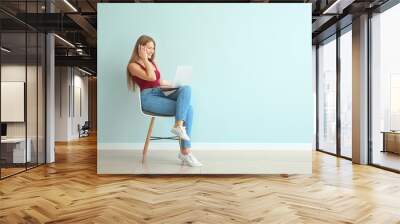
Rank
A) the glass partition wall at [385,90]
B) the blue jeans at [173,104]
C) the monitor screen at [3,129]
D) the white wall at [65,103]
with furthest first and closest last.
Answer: the white wall at [65,103] → the glass partition wall at [385,90] → the monitor screen at [3,129] → the blue jeans at [173,104]

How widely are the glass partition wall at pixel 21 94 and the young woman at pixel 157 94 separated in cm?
203

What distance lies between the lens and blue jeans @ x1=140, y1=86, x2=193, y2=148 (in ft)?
19.8

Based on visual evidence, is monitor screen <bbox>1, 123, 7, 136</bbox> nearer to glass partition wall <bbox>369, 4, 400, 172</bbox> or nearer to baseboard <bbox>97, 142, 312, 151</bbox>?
baseboard <bbox>97, 142, 312, 151</bbox>

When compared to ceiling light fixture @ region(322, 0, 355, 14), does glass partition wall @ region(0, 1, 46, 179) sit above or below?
below

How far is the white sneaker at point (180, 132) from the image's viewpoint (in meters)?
6.02

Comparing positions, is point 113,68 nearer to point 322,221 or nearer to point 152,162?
point 152,162

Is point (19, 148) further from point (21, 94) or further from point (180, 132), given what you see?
point (180, 132)

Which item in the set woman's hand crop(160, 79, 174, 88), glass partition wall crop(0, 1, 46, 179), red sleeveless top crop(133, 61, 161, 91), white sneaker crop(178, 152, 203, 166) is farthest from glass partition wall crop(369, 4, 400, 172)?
glass partition wall crop(0, 1, 46, 179)

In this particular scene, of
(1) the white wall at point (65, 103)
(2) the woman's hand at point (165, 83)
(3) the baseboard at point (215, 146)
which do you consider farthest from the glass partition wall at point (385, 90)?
(1) the white wall at point (65, 103)

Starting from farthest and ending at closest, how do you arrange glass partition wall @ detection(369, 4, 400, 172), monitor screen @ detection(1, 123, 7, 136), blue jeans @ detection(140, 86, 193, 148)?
glass partition wall @ detection(369, 4, 400, 172) → monitor screen @ detection(1, 123, 7, 136) → blue jeans @ detection(140, 86, 193, 148)

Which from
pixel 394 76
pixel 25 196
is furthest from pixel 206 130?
pixel 394 76

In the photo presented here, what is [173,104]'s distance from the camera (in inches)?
Result: 238

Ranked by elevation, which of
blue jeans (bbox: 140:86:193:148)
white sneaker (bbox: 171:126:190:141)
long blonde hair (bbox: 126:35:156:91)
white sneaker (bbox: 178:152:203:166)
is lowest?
white sneaker (bbox: 178:152:203:166)

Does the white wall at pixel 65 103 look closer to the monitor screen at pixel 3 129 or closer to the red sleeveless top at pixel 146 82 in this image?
the monitor screen at pixel 3 129
